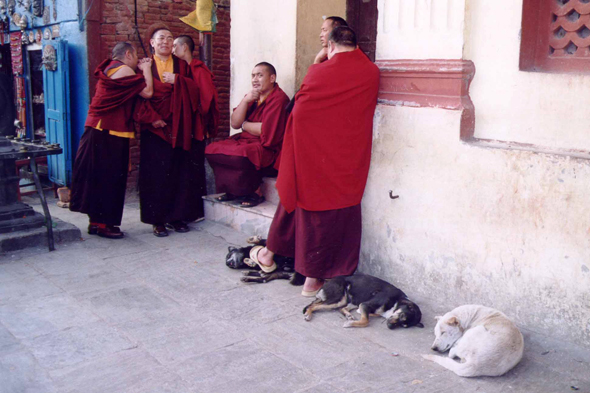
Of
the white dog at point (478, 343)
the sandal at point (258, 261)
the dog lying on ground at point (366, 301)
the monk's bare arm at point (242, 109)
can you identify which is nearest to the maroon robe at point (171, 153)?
the monk's bare arm at point (242, 109)

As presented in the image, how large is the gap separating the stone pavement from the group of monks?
20.8 inches

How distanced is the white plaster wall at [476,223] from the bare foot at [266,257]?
0.73 metres

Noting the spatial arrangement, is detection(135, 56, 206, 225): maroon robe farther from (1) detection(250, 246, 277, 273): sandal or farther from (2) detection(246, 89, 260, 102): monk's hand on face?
(1) detection(250, 246, 277, 273): sandal

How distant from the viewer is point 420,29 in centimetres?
422

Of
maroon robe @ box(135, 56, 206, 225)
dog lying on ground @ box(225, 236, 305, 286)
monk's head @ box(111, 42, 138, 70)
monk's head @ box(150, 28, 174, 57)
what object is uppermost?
monk's head @ box(150, 28, 174, 57)

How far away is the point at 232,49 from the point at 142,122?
156cm

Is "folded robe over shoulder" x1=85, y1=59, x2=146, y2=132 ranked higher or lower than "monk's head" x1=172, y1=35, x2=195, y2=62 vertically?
lower

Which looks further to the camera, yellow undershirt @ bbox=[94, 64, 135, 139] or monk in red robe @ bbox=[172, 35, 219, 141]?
monk in red robe @ bbox=[172, 35, 219, 141]

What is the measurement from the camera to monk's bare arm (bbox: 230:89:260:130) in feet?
19.1

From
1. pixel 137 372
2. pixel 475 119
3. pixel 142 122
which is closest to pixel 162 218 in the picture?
pixel 142 122

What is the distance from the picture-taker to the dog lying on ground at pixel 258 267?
471 cm

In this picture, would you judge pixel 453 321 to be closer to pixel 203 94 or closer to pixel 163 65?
pixel 203 94

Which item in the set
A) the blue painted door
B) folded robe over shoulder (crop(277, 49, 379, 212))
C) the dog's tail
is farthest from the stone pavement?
the blue painted door

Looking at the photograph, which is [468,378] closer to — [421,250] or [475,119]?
[421,250]
